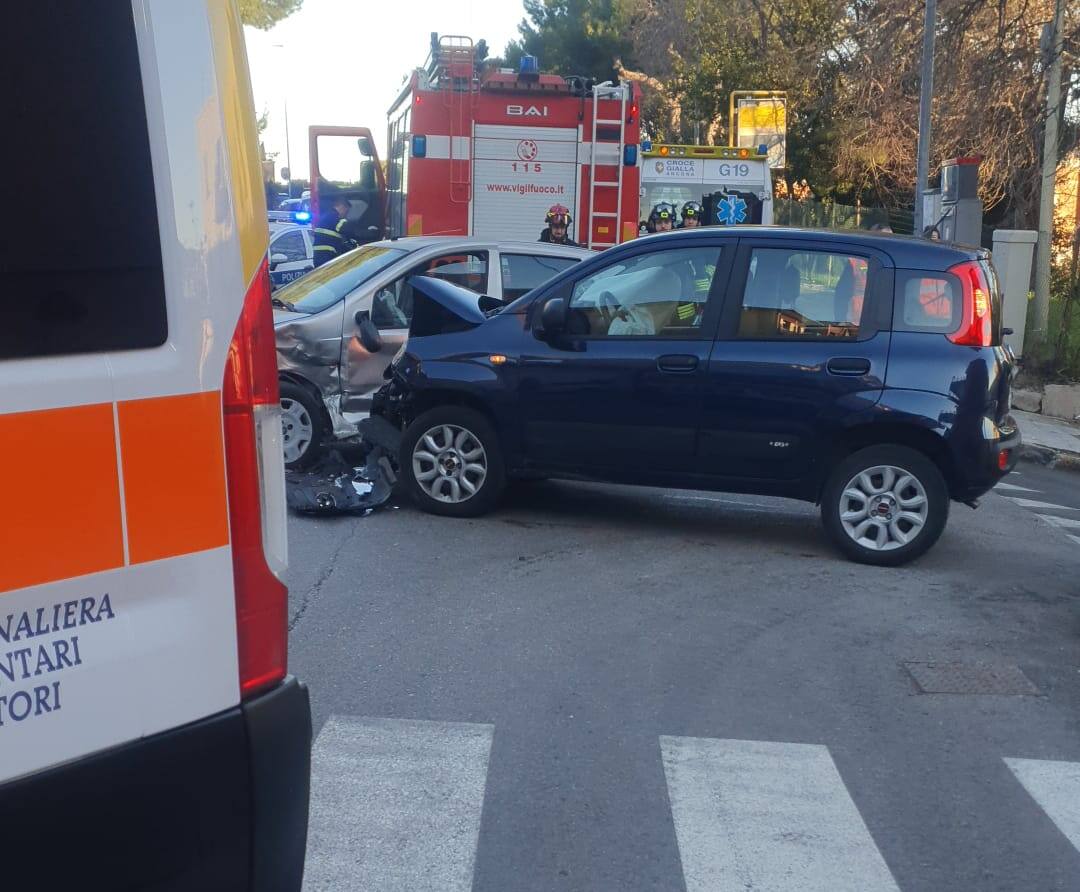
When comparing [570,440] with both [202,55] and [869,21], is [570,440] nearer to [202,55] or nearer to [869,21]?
[202,55]

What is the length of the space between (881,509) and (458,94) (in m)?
9.84

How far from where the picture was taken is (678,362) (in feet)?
25.5

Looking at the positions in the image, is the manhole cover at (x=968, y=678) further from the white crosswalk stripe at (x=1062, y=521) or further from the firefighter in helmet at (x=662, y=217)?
the firefighter in helmet at (x=662, y=217)

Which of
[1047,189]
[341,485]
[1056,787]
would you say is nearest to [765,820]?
[1056,787]

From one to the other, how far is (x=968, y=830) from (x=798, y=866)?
688mm

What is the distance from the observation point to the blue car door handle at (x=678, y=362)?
305 inches

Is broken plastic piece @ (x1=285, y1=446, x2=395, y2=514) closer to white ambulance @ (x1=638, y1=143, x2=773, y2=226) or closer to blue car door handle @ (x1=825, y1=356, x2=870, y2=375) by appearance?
blue car door handle @ (x1=825, y1=356, x2=870, y2=375)

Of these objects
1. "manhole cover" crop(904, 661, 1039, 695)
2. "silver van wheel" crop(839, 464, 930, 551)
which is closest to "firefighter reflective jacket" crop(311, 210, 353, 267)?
"silver van wheel" crop(839, 464, 930, 551)

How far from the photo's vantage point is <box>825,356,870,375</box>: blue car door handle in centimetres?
750

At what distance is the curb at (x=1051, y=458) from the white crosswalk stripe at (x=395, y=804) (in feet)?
28.7

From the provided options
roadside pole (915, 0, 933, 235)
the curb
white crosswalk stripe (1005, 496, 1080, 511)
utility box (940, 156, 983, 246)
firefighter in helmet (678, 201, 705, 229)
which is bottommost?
the curb

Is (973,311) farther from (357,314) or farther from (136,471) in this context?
(136,471)

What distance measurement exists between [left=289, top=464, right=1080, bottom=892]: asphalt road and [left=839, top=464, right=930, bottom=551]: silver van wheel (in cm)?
20

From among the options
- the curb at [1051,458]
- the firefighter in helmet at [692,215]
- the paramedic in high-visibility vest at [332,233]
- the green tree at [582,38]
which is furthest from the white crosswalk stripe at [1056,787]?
the green tree at [582,38]
